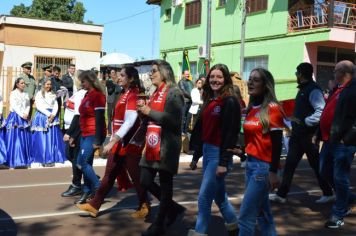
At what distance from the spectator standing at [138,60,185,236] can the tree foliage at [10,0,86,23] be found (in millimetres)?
49270

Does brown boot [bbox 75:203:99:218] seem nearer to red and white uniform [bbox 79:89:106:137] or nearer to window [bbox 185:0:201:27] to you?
red and white uniform [bbox 79:89:106:137]

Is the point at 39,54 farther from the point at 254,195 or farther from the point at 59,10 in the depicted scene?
the point at 59,10

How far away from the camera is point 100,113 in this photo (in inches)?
287

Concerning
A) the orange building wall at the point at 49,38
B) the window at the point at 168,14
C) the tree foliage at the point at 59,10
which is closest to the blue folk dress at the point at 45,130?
the orange building wall at the point at 49,38

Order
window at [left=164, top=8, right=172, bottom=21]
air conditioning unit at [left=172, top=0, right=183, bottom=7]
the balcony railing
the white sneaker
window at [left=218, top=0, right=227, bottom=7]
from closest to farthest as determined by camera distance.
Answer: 1. the white sneaker
2. the balcony railing
3. window at [left=218, top=0, right=227, bottom=7]
4. air conditioning unit at [left=172, top=0, right=183, bottom=7]
5. window at [left=164, top=8, right=172, bottom=21]

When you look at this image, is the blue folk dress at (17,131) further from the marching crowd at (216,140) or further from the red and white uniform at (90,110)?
the red and white uniform at (90,110)

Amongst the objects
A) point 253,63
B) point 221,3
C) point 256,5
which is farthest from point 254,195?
point 221,3

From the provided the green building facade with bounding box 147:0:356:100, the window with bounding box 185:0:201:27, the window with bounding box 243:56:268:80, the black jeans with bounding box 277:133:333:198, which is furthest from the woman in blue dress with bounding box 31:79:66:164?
the window with bounding box 185:0:201:27

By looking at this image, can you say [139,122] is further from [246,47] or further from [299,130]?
[246,47]

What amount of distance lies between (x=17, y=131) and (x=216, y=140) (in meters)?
7.08

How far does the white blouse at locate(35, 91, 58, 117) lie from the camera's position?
11.6 meters

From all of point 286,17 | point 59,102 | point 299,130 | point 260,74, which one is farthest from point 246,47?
point 260,74

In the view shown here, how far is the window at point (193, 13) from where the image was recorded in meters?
31.0

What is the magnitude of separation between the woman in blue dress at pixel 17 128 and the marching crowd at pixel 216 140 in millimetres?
2510
